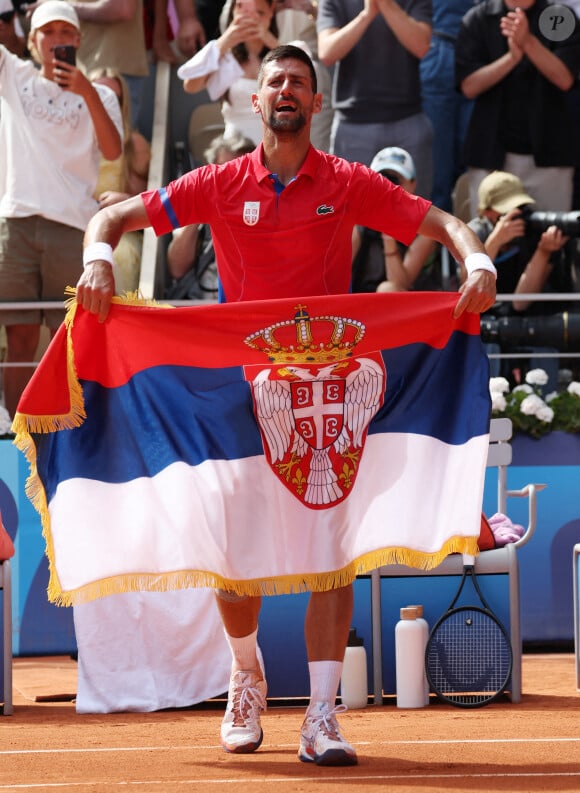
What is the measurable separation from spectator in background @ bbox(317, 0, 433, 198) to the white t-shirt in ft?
6.42

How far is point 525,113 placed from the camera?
10531mm

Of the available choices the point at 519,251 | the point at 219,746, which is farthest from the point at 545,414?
the point at 219,746

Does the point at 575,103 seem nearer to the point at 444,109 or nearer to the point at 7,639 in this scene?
the point at 444,109

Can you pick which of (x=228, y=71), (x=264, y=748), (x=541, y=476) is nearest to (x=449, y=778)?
(x=264, y=748)

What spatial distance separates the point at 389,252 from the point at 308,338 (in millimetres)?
4421

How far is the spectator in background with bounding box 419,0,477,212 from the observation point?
11188 mm

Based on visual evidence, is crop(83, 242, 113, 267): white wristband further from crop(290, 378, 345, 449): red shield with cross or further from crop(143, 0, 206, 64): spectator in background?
crop(143, 0, 206, 64): spectator in background

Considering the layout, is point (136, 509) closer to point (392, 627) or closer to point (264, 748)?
point (264, 748)

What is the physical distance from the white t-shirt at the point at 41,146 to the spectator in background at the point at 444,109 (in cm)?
293

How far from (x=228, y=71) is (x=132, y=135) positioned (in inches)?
35.6

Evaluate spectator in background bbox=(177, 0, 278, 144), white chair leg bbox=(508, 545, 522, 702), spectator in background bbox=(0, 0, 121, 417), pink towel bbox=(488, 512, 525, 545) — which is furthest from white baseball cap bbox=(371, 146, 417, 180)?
white chair leg bbox=(508, 545, 522, 702)

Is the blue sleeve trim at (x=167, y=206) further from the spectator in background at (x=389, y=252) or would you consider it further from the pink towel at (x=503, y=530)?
the spectator in background at (x=389, y=252)

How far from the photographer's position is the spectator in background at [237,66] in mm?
10578

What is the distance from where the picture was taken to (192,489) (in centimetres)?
549
